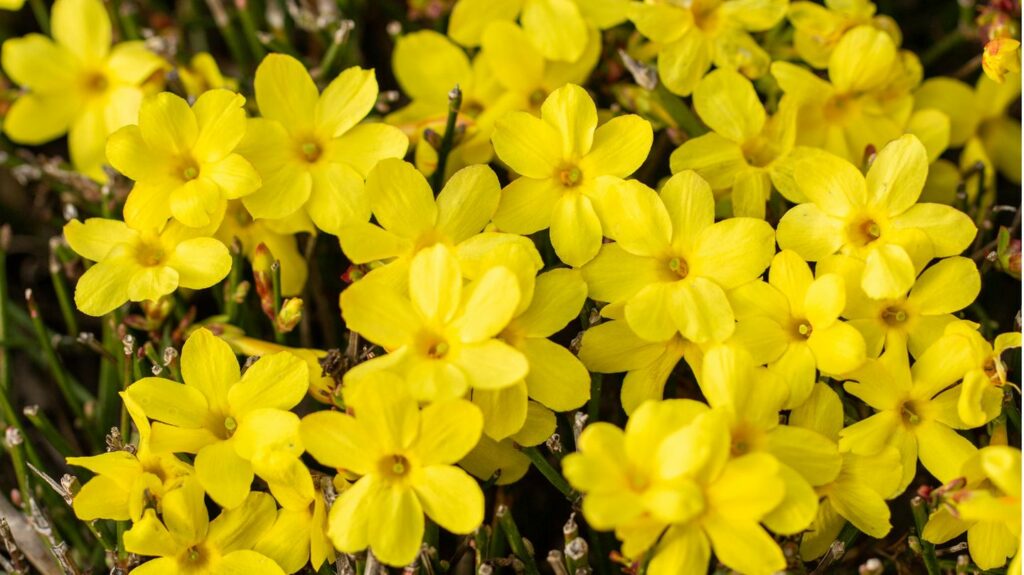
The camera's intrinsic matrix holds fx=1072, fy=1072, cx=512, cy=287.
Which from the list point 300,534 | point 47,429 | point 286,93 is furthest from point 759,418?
point 47,429

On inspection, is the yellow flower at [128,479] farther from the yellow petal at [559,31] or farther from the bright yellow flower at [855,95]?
the bright yellow flower at [855,95]

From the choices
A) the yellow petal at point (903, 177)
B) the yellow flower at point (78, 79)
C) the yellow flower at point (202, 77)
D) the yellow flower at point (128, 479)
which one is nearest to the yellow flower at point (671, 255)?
the yellow petal at point (903, 177)

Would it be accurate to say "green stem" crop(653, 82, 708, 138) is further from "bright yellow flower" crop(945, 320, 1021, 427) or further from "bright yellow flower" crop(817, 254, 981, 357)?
"bright yellow flower" crop(945, 320, 1021, 427)

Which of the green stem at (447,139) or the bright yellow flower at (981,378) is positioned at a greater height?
the green stem at (447,139)

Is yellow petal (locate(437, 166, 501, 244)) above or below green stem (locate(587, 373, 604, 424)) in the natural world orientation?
above

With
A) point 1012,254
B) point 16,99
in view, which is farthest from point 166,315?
point 1012,254

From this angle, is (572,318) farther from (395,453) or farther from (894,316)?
(894,316)

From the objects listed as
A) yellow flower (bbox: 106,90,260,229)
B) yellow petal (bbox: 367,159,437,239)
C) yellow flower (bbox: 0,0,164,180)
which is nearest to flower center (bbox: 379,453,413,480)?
yellow petal (bbox: 367,159,437,239)
